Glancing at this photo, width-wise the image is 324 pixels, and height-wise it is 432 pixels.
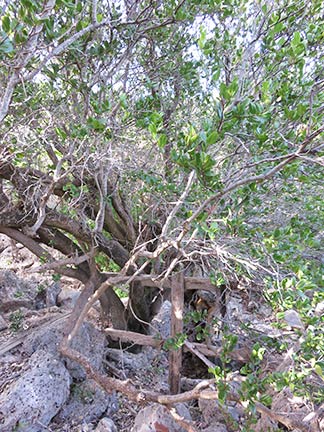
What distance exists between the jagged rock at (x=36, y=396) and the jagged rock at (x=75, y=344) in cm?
21

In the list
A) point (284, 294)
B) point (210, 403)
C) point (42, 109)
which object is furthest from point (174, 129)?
point (210, 403)

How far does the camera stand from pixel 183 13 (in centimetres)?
235

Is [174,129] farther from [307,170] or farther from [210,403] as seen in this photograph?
[210,403]

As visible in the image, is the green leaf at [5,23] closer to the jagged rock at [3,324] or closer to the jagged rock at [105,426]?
the jagged rock at [105,426]

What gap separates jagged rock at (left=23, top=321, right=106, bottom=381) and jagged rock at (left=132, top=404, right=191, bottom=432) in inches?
32.6

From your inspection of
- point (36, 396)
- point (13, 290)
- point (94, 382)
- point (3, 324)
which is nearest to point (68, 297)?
point (13, 290)

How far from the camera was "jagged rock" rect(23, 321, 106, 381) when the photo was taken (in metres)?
3.46

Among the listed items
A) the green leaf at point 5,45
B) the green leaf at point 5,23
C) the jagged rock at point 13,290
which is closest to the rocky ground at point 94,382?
the jagged rock at point 13,290

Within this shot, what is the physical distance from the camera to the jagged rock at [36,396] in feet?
8.96

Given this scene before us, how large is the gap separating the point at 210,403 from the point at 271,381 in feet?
5.32

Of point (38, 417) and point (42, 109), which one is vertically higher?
point (42, 109)

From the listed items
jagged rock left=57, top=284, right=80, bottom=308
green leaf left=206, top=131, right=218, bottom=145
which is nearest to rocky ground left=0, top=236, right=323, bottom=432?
jagged rock left=57, top=284, right=80, bottom=308

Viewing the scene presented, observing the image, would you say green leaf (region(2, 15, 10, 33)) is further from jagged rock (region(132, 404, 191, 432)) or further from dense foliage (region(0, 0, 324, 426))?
jagged rock (region(132, 404, 191, 432))

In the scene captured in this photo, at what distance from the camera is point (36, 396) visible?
2.88m
